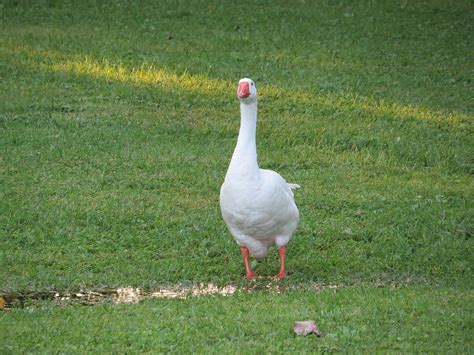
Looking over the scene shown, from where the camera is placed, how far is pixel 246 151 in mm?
8094

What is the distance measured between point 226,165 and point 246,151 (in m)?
3.49

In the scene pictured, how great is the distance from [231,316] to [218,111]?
6.92 m

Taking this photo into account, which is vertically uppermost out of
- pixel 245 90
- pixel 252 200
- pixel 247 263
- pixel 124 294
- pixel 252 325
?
pixel 245 90

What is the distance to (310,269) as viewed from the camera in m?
8.68

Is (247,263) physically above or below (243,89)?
below

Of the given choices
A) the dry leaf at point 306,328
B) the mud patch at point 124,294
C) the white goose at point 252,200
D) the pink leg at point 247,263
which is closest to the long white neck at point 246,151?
the white goose at point 252,200

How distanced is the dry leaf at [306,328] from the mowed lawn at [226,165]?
6 centimetres

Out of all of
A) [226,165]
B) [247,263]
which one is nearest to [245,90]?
[247,263]

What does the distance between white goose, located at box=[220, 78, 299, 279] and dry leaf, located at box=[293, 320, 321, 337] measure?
146 centimetres

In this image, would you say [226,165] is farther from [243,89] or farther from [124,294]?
[124,294]

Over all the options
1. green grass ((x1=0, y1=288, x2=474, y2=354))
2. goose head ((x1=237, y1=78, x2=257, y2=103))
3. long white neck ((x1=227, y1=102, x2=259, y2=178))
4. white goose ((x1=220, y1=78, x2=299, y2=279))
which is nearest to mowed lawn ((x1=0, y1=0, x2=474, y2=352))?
green grass ((x1=0, y1=288, x2=474, y2=354))

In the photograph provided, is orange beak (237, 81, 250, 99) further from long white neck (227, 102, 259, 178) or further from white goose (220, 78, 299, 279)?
long white neck (227, 102, 259, 178)

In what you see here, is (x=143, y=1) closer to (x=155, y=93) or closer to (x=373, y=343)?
(x=155, y=93)

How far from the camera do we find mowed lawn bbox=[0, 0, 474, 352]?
6.99 meters
